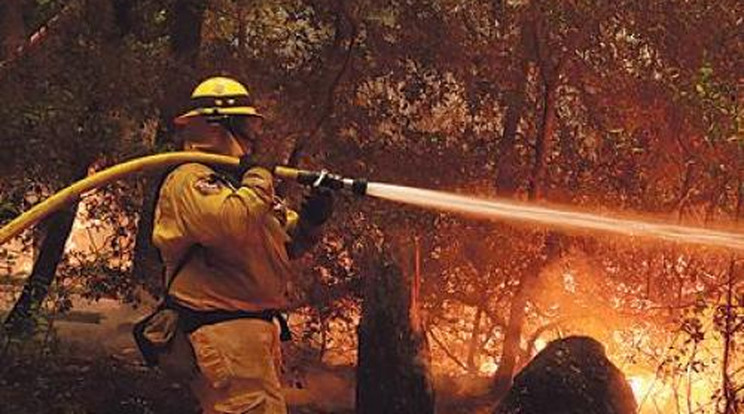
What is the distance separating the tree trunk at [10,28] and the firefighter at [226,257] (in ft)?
14.7

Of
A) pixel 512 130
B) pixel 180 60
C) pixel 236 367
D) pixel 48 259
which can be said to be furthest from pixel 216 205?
pixel 512 130

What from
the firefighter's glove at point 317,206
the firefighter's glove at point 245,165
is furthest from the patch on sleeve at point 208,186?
the firefighter's glove at point 317,206

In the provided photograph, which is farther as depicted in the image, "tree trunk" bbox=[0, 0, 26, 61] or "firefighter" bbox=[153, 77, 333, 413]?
"tree trunk" bbox=[0, 0, 26, 61]

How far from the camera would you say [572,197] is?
10.7 metres

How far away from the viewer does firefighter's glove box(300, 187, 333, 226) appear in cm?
477

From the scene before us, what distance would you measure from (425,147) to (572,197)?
183 centimetres

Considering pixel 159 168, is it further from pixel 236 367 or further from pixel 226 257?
pixel 236 367

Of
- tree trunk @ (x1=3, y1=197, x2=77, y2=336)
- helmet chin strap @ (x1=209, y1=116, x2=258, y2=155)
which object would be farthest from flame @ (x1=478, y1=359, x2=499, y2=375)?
helmet chin strap @ (x1=209, y1=116, x2=258, y2=155)

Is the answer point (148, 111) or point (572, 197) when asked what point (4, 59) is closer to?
point (148, 111)

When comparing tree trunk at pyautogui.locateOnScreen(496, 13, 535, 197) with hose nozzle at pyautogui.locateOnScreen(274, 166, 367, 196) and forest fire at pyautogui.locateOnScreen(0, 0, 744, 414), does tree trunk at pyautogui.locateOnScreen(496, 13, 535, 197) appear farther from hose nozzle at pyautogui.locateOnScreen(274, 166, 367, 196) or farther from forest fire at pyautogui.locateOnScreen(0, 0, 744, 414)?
hose nozzle at pyautogui.locateOnScreen(274, 166, 367, 196)

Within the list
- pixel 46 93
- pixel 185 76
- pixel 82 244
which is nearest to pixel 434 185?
pixel 185 76

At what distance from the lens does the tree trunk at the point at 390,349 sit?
990cm

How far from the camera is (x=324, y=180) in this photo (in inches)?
183

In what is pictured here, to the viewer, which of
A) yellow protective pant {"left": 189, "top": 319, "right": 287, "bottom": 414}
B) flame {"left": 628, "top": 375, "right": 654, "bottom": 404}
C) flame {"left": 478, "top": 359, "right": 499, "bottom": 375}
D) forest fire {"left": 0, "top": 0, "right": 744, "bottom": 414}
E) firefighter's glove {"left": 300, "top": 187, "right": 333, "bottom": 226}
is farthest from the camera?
flame {"left": 478, "top": 359, "right": 499, "bottom": 375}
